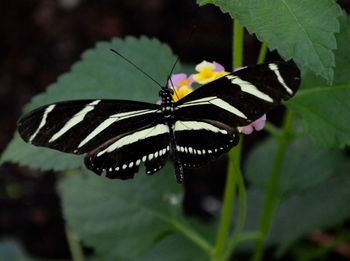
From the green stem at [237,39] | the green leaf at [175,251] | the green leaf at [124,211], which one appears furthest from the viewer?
the green leaf at [175,251]

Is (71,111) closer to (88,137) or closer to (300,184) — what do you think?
(88,137)

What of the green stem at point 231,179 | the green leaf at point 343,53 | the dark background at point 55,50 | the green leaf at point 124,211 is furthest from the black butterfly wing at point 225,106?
the dark background at point 55,50

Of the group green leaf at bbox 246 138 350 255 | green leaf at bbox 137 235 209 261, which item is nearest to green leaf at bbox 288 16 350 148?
green leaf at bbox 246 138 350 255

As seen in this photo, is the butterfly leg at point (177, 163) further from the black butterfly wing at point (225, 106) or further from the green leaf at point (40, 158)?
the green leaf at point (40, 158)

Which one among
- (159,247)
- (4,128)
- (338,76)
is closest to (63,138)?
(338,76)

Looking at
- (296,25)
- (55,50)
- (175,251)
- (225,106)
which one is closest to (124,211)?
(175,251)

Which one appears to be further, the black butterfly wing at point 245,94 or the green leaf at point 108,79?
the green leaf at point 108,79

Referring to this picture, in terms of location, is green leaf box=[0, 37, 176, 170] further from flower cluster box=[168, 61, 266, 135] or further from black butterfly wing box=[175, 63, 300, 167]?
black butterfly wing box=[175, 63, 300, 167]

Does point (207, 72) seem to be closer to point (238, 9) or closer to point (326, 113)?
point (238, 9)

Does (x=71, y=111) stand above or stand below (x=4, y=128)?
below
